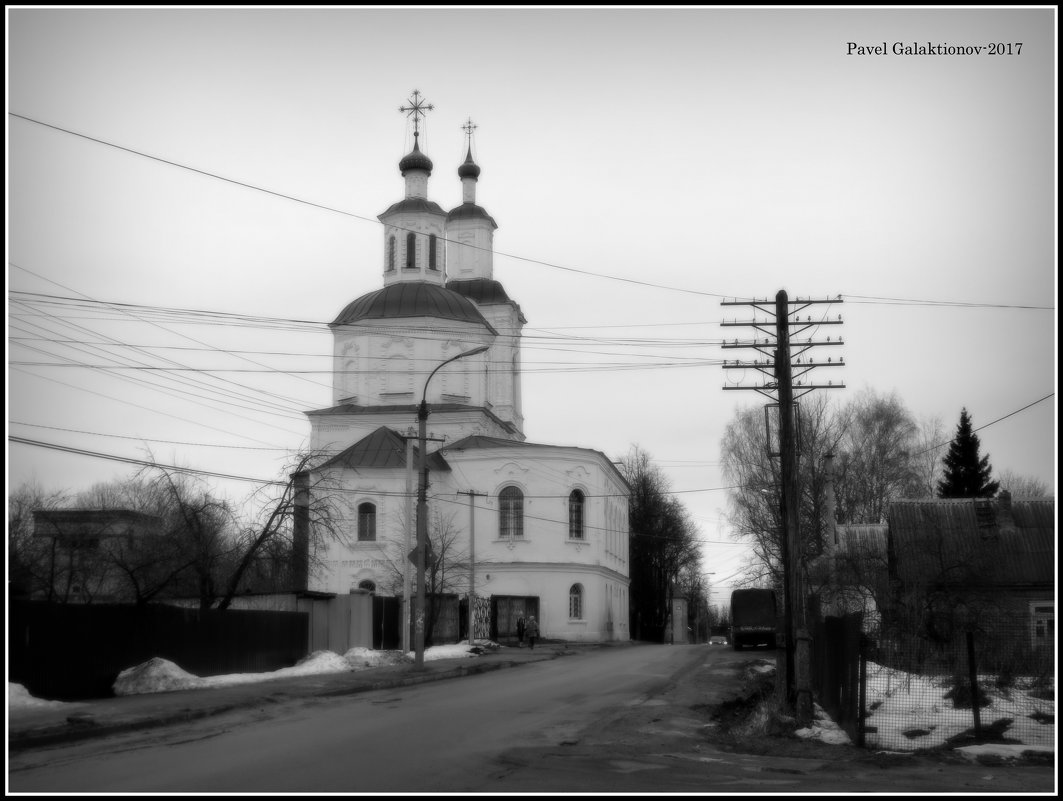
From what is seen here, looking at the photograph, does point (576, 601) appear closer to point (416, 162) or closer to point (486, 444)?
point (486, 444)

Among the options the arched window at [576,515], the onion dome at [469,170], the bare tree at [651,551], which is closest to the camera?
the arched window at [576,515]

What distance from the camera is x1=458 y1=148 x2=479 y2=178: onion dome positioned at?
69.6 m

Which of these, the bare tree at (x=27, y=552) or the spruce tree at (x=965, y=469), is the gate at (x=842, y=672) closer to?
the bare tree at (x=27, y=552)

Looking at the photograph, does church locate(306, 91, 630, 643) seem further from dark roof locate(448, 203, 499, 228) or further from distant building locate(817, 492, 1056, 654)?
distant building locate(817, 492, 1056, 654)

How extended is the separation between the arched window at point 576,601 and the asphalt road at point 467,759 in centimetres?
3716

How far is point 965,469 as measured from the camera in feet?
184

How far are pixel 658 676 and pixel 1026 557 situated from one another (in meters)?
10.7

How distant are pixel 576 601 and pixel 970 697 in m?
43.1

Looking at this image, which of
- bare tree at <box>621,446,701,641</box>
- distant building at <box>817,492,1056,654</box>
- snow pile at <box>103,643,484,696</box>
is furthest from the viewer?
bare tree at <box>621,446,701,641</box>

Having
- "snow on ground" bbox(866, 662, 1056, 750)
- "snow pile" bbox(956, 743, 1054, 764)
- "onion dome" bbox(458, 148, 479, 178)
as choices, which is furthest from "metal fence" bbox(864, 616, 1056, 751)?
"onion dome" bbox(458, 148, 479, 178)

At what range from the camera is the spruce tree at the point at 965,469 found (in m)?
55.2

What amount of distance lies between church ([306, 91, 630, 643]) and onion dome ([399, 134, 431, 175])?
0.11 metres

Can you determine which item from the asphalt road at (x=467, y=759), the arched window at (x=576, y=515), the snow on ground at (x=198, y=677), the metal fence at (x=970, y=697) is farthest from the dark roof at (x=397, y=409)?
the metal fence at (x=970, y=697)

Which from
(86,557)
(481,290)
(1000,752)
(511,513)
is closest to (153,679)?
(86,557)
